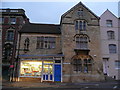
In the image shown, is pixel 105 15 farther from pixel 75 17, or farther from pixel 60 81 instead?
pixel 60 81

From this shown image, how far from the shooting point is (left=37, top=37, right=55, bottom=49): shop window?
20.3 meters

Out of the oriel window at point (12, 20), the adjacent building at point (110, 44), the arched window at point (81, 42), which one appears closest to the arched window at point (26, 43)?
the oriel window at point (12, 20)

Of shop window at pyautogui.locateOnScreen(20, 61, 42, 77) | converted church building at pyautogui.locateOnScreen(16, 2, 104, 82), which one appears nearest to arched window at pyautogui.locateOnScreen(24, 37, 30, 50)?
converted church building at pyautogui.locateOnScreen(16, 2, 104, 82)

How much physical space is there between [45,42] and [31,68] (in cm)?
481

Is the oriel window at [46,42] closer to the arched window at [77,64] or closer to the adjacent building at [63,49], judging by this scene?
the adjacent building at [63,49]

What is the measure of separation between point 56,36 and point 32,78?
25.7ft

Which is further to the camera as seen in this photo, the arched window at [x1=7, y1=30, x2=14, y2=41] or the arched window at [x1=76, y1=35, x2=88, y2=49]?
the arched window at [x1=7, y1=30, x2=14, y2=41]

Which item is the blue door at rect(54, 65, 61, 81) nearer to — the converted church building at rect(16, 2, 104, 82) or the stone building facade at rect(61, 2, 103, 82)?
the converted church building at rect(16, 2, 104, 82)

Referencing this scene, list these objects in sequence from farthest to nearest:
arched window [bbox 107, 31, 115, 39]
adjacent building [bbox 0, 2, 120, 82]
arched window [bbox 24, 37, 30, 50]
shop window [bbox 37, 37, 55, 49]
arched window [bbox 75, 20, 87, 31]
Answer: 1. arched window [bbox 107, 31, 115, 39]
2. shop window [bbox 37, 37, 55, 49]
3. arched window [bbox 75, 20, 87, 31]
4. arched window [bbox 24, 37, 30, 50]
5. adjacent building [bbox 0, 2, 120, 82]

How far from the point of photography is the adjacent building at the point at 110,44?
837 inches

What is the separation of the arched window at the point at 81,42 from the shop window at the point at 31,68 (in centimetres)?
669

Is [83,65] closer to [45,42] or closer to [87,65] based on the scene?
[87,65]

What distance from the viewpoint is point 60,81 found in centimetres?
1789

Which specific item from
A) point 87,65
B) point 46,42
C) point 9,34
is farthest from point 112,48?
point 9,34
